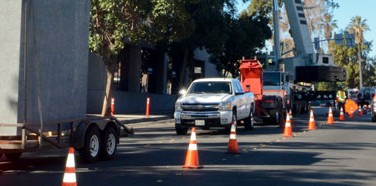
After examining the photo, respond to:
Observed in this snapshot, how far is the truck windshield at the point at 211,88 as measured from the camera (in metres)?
20.7

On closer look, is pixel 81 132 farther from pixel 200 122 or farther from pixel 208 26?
pixel 208 26

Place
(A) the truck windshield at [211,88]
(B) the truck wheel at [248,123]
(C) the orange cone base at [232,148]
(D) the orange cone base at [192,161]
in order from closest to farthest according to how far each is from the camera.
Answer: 1. (D) the orange cone base at [192,161]
2. (C) the orange cone base at [232,148]
3. (A) the truck windshield at [211,88]
4. (B) the truck wheel at [248,123]

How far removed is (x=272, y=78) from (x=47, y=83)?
19868 mm

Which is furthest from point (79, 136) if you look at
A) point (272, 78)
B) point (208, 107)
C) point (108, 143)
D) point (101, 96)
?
point (101, 96)

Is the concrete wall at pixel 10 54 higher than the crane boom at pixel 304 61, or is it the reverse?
the crane boom at pixel 304 61

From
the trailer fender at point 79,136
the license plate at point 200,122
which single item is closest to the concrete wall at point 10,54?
the trailer fender at point 79,136

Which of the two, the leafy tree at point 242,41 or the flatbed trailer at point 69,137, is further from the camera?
the leafy tree at point 242,41

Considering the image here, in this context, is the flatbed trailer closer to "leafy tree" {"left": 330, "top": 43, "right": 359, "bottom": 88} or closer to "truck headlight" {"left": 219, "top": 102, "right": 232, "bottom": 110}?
"truck headlight" {"left": 219, "top": 102, "right": 232, "bottom": 110}

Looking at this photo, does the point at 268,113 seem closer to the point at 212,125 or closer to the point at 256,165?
the point at 212,125

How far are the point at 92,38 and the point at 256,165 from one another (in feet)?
46.4

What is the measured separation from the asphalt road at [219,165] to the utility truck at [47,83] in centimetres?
60

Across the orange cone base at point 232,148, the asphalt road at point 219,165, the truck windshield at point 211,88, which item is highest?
the truck windshield at point 211,88

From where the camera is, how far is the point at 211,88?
20812 mm

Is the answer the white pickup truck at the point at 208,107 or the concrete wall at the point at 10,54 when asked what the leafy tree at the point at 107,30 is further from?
the concrete wall at the point at 10,54
